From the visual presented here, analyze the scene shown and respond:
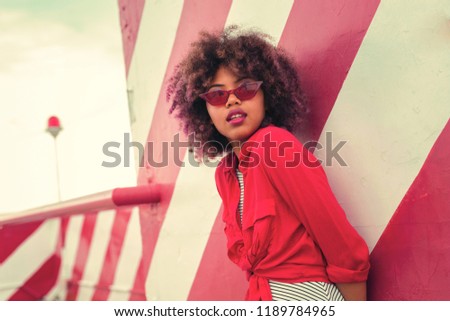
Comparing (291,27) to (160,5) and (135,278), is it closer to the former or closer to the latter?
(160,5)

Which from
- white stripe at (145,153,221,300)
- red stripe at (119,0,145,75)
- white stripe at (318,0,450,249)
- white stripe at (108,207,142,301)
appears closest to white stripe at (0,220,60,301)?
white stripe at (108,207,142,301)

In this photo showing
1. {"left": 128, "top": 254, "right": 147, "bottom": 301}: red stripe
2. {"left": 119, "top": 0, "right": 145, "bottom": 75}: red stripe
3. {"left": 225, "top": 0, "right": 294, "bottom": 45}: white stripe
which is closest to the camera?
{"left": 225, "top": 0, "right": 294, "bottom": 45}: white stripe

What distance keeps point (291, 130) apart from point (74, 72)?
57.9 inches

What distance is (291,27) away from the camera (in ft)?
3.77

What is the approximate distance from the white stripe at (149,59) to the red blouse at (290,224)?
2.57 feet

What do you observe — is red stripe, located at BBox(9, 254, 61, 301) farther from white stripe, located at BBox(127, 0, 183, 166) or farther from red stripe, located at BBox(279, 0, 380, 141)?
red stripe, located at BBox(279, 0, 380, 141)

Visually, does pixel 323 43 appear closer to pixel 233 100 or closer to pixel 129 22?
pixel 233 100

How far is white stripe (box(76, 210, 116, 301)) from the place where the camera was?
89.4 inches

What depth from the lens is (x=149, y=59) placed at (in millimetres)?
1783

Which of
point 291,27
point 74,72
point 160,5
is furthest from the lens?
point 74,72

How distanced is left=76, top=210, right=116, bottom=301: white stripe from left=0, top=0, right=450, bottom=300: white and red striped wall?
0.50m

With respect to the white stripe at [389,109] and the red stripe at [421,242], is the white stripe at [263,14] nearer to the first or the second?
the white stripe at [389,109]

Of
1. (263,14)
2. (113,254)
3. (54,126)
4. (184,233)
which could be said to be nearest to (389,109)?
(263,14)
